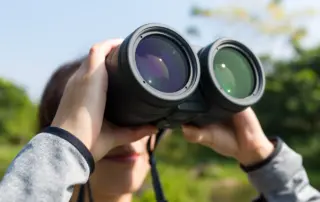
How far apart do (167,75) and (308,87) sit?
12.6 metres

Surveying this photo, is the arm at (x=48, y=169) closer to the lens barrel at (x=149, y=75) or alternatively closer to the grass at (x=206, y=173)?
the lens barrel at (x=149, y=75)

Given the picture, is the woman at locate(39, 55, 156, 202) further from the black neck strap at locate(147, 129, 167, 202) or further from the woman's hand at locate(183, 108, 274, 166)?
the woman's hand at locate(183, 108, 274, 166)

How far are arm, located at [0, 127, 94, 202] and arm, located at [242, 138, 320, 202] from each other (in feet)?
1.39

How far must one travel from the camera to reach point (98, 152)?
0.88 meters

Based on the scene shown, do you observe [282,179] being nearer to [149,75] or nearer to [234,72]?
[234,72]

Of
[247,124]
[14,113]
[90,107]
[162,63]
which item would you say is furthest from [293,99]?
[90,107]

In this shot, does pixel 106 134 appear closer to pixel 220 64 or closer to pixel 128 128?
pixel 128 128

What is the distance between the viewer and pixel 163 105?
2.79 feet

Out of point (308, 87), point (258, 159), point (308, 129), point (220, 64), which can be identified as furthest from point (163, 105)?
point (308, 129)

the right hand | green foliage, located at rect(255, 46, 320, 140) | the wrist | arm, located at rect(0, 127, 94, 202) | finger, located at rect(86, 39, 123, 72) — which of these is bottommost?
green foliage, located at rect(255, 46, 320, 140)

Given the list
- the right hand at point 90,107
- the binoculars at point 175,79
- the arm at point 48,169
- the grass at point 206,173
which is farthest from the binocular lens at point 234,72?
the grass at point 206,173

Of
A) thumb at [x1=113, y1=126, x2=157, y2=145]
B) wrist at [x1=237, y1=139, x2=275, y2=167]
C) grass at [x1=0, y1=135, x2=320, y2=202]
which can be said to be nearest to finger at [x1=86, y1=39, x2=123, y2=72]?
thumb at [x1=113, y1=126, x2=157, y2=145]

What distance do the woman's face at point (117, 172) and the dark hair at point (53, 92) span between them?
6.0 inches

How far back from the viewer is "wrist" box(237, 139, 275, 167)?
1.12 m
